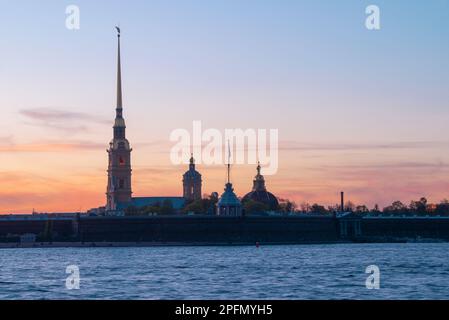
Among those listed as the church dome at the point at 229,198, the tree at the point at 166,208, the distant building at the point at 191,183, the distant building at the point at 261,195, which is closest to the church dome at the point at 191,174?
the distant building at the point at 191,183

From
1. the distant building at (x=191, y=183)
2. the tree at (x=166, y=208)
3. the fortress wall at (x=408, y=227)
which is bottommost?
the fortress wall at (x=408, y=227)

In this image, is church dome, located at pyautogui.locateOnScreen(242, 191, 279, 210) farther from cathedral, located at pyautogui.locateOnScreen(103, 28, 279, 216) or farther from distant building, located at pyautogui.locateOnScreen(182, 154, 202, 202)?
distant building, located at pyautogui.locateOnScreen(182, 154, 202, 202)

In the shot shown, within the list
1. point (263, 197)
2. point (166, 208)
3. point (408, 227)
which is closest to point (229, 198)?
point (166, 208)

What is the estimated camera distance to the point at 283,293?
29.5 meters

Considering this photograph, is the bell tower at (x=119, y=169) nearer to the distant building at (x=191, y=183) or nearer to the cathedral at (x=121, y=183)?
the cathedral at (x=121, y=183)

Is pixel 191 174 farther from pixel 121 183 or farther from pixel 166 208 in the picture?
pixel 166 208

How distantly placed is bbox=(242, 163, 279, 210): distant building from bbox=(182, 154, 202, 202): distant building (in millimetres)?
8534

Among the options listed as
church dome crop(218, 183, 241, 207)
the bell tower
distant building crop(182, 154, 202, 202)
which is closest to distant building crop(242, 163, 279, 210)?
distant building crop(182, 154, 202, 202)

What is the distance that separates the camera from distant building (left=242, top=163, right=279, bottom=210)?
6698 inches

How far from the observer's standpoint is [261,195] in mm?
171875

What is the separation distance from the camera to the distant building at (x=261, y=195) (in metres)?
170

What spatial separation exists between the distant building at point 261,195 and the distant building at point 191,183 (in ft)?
28.0

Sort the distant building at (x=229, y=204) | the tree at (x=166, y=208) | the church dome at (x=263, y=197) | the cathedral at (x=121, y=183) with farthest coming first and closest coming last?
the church dome at (x=263, y=197), the cathedral at (x=121, y=183), the tree at (x=166, y=208), the distant building at (x=229, y=204)
